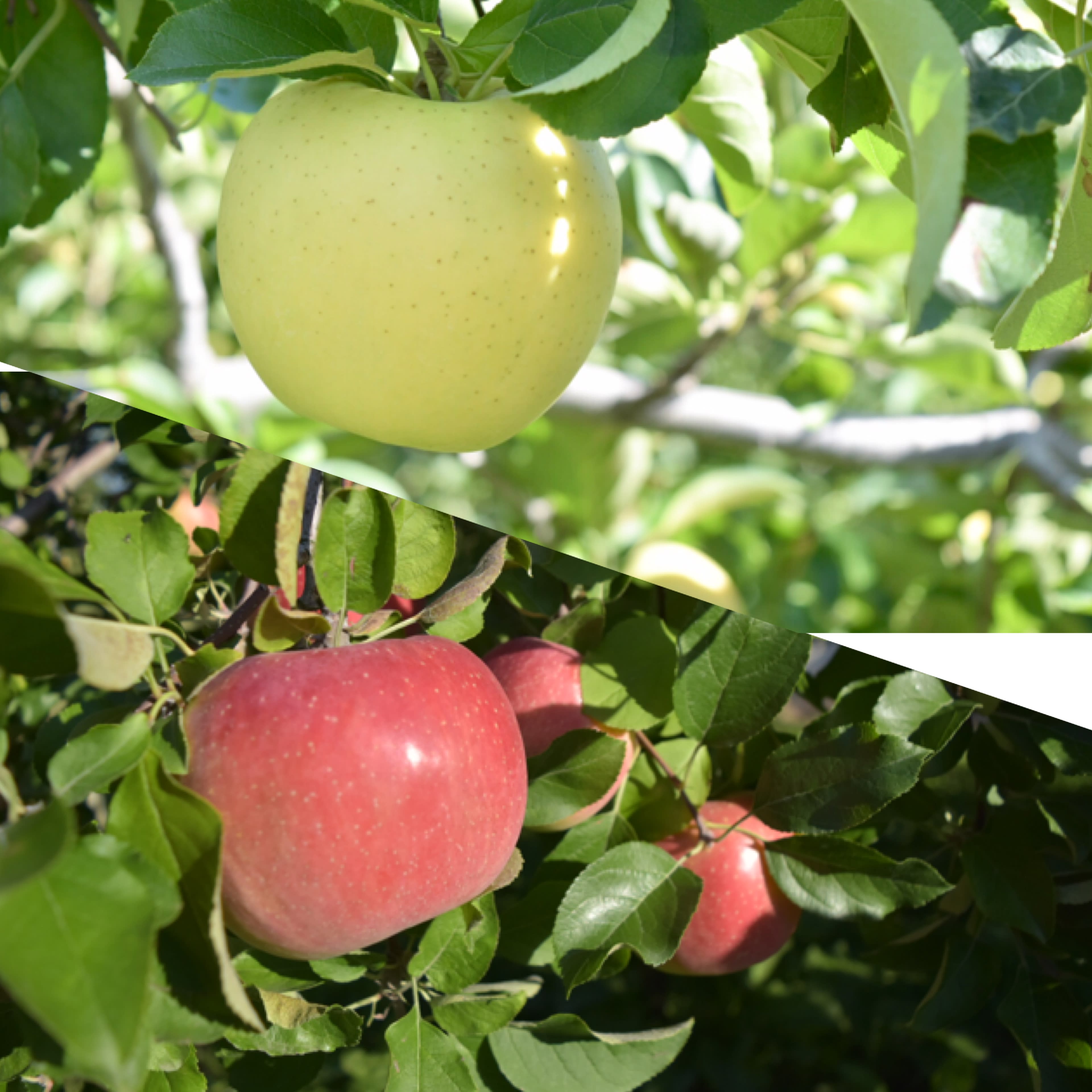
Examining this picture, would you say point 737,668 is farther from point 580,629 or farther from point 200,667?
point 200,667

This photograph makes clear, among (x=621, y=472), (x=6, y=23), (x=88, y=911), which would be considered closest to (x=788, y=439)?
(x=621, y=472)

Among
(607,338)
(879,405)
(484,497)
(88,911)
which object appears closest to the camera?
(88,911)

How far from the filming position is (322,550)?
12.2 inches

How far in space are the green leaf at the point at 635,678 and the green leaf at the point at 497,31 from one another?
0.20 meters

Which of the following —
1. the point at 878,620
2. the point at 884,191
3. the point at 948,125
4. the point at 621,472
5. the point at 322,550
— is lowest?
the point at 878,620

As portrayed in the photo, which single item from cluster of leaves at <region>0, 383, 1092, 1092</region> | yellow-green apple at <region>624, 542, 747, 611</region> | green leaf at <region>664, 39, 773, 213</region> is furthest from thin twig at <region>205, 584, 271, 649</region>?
yellow-green apple at <region>624, 542, 747, 611</region>

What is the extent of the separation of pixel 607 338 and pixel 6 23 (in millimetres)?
1037

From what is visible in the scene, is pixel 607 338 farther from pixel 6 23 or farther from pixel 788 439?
pixel 6 23

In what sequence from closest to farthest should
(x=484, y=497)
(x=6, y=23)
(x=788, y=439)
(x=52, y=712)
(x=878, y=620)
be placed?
1. (x=52, y=712)
2. (x=6, y=23)
3. (x=788, y=439)
4. (x=878, y=620)
5. (x=484, y=497)

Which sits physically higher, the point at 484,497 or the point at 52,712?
the point at 52,712

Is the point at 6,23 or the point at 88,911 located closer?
the point at 88,911

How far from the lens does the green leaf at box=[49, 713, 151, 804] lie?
0.78 ft

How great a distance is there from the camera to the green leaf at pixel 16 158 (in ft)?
1.59

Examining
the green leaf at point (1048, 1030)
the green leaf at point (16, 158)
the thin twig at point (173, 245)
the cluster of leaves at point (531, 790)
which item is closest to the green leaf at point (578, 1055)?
the cluster of leaves at point (531, 790)
